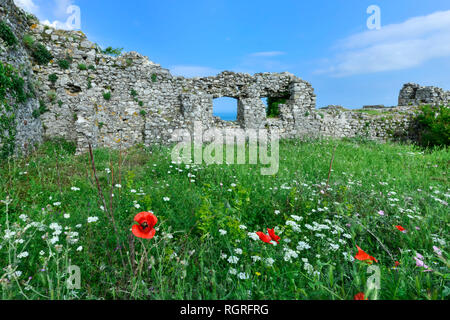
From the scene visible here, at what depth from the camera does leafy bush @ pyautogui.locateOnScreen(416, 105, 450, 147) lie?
10.6 m

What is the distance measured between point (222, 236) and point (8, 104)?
24.6ft

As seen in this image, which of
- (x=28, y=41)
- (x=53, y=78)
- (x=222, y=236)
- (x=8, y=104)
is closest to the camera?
(x=222, y=236)

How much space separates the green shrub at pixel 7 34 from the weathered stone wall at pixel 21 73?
0.45 ft

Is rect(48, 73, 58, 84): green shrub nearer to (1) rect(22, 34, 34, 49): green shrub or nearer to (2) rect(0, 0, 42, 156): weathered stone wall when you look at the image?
(2) rect(0, 0, 42, 156): weathered stone wall

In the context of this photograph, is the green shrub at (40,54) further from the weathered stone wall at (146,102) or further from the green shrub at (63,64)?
the green shrub at (63,64)

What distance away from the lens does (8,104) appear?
613cm

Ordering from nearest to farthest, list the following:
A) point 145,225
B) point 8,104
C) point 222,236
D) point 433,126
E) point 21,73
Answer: point 145,225 < point 222,236 < point 8,104 < point 21,73 < point 433,126

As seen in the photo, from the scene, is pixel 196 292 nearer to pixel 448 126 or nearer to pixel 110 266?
pixel 110 266

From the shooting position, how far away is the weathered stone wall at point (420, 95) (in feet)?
50.1

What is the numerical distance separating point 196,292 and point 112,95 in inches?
386

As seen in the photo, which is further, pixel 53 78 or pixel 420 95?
pixel 420 95

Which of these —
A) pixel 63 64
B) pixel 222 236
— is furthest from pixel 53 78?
pixel 222 236

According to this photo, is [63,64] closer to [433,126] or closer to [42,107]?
[42,107]
